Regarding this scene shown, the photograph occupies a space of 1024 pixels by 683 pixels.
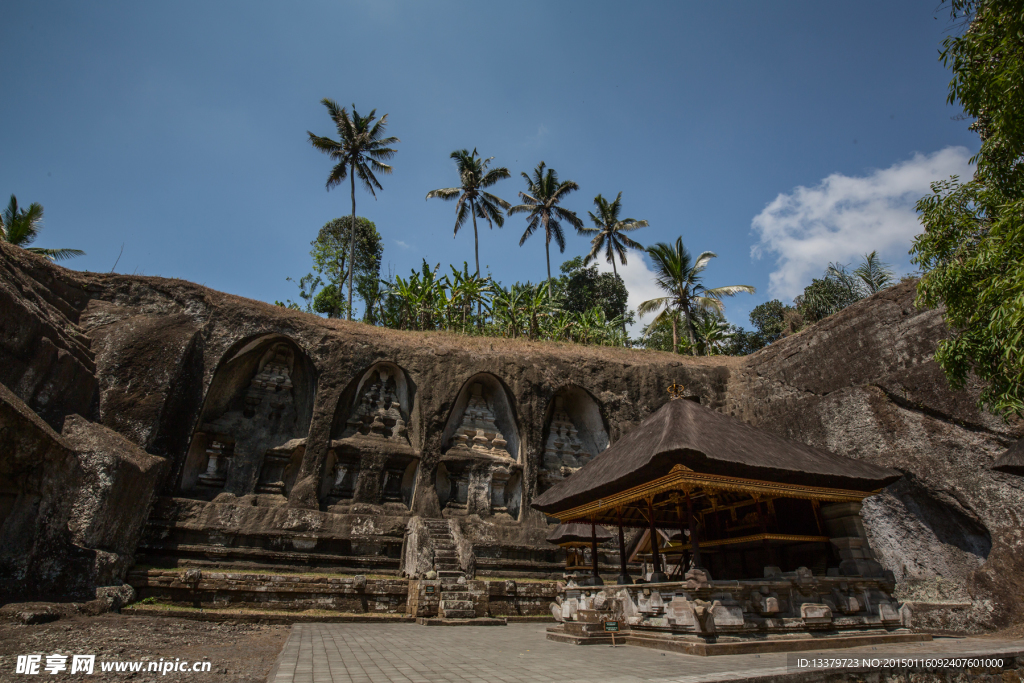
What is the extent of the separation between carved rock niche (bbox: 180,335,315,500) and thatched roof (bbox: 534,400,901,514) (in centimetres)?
1083

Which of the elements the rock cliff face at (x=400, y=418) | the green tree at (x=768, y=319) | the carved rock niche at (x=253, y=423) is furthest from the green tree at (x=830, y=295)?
the carved rock niche at (x=253, y=423)

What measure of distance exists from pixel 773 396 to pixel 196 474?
1905 cm

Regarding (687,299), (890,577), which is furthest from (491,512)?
(687,299)

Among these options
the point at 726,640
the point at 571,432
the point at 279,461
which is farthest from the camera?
the point at 571,432

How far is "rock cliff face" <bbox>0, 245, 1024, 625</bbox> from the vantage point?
1184 centimetres

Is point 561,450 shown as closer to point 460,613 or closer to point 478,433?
point 478,433

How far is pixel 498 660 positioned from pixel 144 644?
17.4 feet

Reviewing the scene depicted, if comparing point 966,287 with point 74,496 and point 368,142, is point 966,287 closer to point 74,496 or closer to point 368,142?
point 74,496

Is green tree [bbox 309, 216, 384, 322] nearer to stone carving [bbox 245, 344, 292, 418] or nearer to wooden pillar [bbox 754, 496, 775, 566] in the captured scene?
stone carving [bbox 245, 344, 292, 418]

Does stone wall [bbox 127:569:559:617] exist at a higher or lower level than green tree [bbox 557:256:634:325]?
lower

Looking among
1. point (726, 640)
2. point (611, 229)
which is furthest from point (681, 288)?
point (726, 640)

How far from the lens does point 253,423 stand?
17500 millimetres

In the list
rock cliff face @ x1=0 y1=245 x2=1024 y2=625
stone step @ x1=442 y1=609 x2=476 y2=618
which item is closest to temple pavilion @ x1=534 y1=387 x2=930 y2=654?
stone step @ x1=442 y1=609 x2=476 y2=618

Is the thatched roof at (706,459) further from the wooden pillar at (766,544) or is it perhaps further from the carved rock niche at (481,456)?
Result: the carved rock niche at (481,456)
